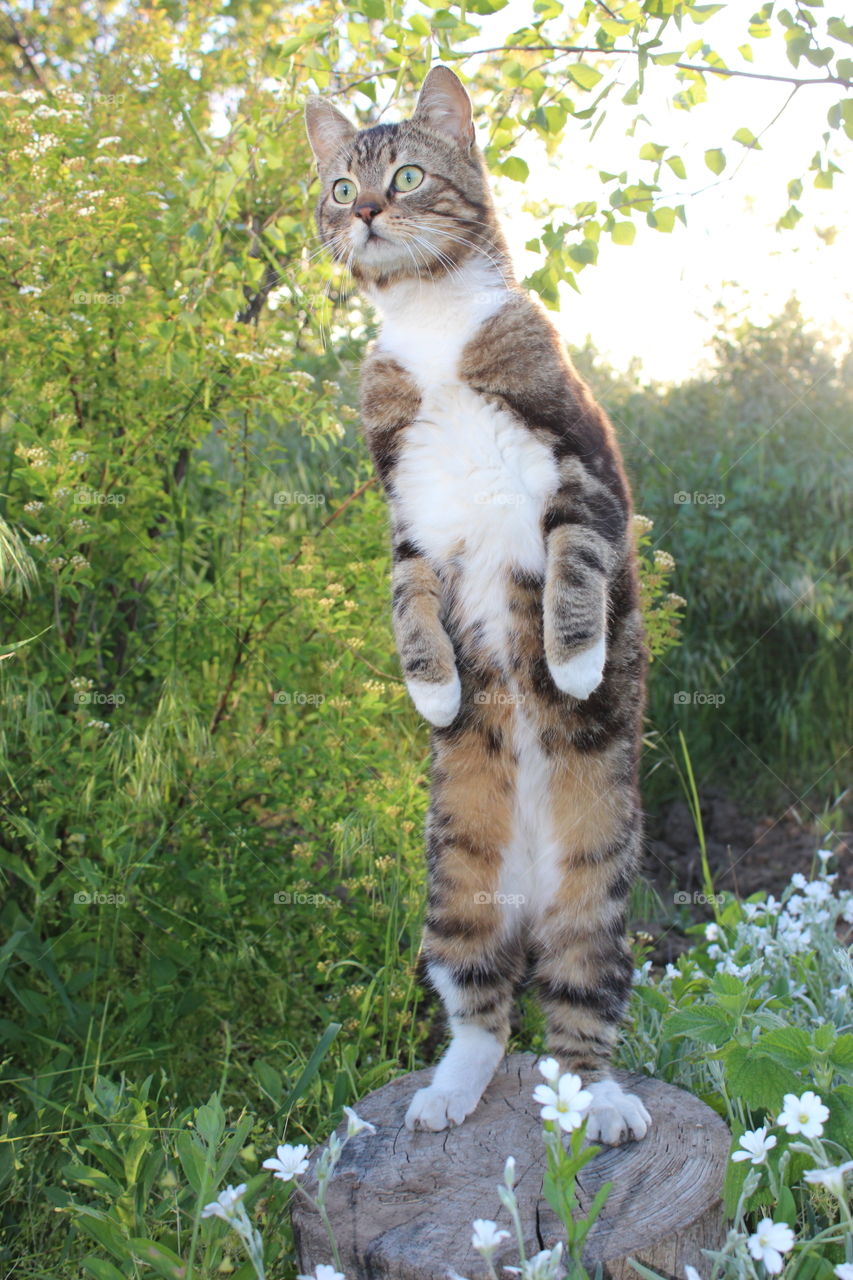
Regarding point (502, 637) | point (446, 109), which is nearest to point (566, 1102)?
point (502, 637)

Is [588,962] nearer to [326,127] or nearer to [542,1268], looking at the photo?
[542,1268]

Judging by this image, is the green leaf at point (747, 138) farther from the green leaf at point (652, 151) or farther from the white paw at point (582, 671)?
the white paw at point (582, 671)

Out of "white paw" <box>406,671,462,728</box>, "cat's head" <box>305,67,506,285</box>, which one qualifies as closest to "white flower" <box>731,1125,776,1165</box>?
"white paw" <box>406,671,462,728</box>

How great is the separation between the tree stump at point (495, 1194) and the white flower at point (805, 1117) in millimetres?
354

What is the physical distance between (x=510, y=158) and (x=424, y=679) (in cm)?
152

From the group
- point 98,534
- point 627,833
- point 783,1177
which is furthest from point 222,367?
point 783,1177

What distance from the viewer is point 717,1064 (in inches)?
90.0

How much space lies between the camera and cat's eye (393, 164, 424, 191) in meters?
2.53

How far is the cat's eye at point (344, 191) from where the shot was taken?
2.60 meters

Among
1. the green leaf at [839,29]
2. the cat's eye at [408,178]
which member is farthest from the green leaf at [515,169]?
the green leaf at [839,29]

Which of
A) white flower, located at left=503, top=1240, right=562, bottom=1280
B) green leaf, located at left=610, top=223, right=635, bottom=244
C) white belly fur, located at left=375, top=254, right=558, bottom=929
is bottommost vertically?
white flower, located at left=503, top=1240, right=562, bottom=1280

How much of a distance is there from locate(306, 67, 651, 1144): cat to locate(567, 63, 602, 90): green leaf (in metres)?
0.41

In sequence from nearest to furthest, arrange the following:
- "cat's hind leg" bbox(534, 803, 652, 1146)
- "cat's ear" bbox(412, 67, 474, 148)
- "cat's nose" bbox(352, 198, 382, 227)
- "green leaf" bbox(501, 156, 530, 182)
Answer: "cat's hind leg" bbox(534, 803, 652, 1146) → "cat's nose" bbox(352, 198, 382, 227) → "cat's ear" bbox(412, 67, 474, 148) → "green leaf" bbox(501, 156, 530, 182)

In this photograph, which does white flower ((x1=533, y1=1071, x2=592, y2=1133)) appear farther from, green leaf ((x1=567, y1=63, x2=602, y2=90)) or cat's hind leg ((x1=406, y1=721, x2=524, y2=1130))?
green leaf ((x1=567, y1=63, x2=602, y2=90))
